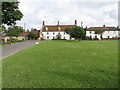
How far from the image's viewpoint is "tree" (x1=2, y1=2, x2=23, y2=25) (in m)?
18.2

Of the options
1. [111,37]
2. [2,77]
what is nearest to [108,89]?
[2,77]

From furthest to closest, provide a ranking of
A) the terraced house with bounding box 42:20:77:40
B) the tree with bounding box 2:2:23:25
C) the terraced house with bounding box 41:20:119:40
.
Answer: the terraced house with bounding box 42:20:77:40 → the terraced house with bounding box 41:20:119:40 → the tree with bounding box 2:2:23:25

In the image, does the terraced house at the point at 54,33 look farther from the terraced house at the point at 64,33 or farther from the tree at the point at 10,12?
the tree at the point at 10,12

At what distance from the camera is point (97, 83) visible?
3.89m

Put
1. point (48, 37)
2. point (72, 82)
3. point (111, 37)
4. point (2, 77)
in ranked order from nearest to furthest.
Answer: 1. point (72, 82)
2. point (2, 77)
3. point (111, 37)
4. point (48, 37)

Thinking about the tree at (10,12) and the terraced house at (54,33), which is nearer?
the tree at (10,12)

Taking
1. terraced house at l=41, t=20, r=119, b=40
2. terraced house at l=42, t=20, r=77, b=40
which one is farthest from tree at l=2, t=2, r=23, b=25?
terraced house at l=42, t=20, r=77, b=40

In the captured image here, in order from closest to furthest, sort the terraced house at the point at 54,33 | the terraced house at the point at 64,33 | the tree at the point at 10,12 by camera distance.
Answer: the tree at the point at 10,12 < the terraced house at the point at 64,33 < the terraced house at the point at 54,33

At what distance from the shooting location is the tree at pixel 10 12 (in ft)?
59.7

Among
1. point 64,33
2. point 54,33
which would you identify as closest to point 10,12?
point 54,33

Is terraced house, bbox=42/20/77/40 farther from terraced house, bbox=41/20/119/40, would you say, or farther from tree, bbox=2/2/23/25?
tree, bbox=2/2/23/25

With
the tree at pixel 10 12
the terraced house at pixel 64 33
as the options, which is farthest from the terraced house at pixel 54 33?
the tree at pixel 10 12

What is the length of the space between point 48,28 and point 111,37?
45.9 metres

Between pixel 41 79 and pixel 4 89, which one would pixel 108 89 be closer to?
pixel 41 79
